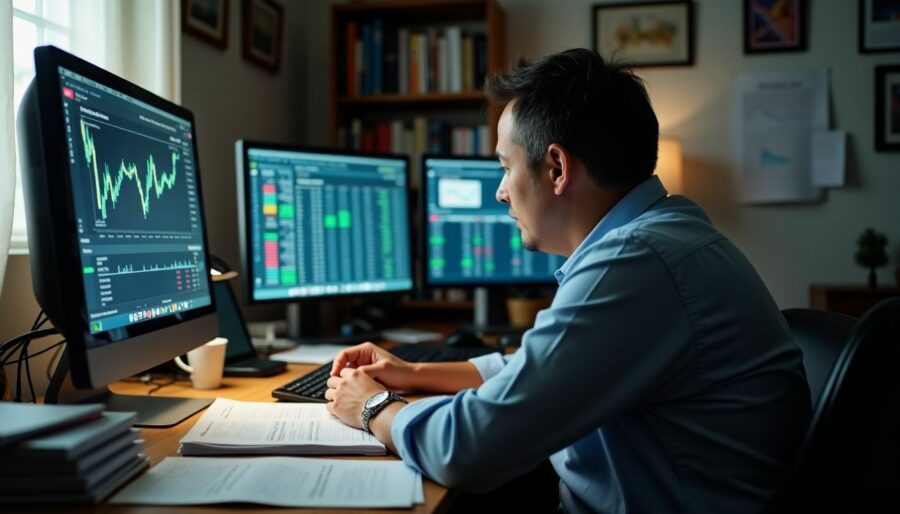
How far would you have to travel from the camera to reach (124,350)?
1015mm

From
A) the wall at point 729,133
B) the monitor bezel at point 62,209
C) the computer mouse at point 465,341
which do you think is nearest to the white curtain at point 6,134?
the monitor bezel at point 62,209

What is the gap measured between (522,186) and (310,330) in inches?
44.0

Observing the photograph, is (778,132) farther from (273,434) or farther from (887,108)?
(273,434)

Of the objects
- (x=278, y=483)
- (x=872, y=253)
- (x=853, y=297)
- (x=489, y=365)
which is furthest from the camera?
(x=872, y=253)

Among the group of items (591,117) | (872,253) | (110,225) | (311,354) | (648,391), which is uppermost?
(591,117)

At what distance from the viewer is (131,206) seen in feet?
3.61

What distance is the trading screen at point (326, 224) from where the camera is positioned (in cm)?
186

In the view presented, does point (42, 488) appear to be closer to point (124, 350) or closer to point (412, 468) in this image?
point (124, 350)

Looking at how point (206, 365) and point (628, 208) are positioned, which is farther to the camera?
point (206, 365)

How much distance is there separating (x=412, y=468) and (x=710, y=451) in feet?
1.25

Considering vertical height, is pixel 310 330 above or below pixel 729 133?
below

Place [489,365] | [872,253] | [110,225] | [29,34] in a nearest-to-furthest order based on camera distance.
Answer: [110,225] < [489,365] < [29,34] < [872,253]

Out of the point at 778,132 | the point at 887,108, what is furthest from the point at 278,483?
the point at 887,108

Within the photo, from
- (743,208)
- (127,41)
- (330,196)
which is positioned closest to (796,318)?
(330,196)
